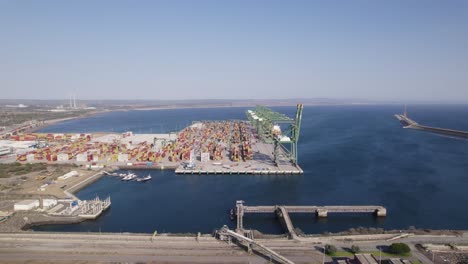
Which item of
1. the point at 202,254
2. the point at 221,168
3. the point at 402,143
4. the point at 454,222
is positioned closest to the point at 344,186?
the point at 454,222

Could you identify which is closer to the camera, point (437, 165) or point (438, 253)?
point (438, 253)

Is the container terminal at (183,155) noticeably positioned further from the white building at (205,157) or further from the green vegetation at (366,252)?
the green vegetation at (366,252)

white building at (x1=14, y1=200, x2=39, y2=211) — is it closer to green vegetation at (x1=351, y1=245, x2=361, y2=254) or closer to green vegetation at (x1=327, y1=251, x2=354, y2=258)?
green vegetation at (x1=327, y1=251, x2=354, y2=258)

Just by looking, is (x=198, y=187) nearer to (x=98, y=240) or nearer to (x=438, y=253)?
(x=98, y=240)

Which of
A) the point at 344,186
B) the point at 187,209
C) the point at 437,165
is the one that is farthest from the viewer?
the point at 437,165

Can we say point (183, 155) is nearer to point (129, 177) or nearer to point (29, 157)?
point (129, 177)

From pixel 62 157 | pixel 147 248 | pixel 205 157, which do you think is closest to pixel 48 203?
pixel 147 248

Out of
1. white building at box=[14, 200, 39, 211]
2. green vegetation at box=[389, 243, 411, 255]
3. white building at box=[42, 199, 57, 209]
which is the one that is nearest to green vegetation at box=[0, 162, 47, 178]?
white building at box=[14, 200, 39, 211]

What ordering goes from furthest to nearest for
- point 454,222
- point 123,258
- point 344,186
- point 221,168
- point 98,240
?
point 221,168 < point 344,186 < point 454,222 < point 98,240 < point 123,258
